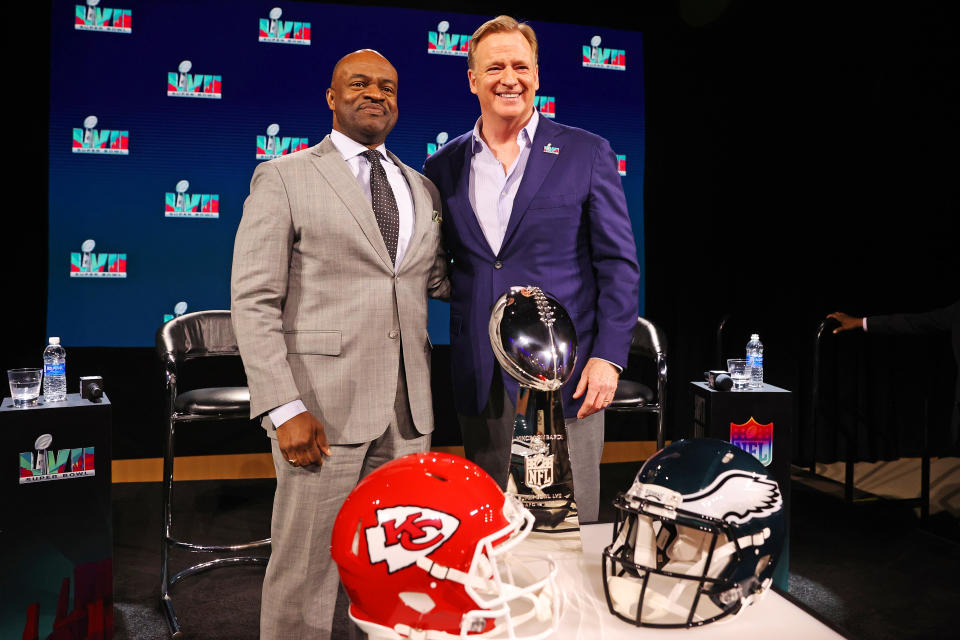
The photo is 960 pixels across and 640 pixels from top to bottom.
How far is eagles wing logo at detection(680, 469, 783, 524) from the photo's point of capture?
2.96 feet

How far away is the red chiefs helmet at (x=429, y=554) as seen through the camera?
792mm

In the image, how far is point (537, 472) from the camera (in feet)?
3.38

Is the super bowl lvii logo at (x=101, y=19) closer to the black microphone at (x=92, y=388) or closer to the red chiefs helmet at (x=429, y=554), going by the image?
the black microphone at (x=92, y=388)

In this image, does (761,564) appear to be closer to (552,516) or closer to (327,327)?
(552,516)

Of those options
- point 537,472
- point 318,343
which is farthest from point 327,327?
point 537,472

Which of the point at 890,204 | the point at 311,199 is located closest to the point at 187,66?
the point at 311,199

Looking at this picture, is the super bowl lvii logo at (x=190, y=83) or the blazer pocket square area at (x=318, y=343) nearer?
the blazer pocket square area at (x=318, y=343)

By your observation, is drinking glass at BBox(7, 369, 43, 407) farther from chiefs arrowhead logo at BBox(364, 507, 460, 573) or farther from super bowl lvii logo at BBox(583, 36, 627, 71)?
super bowl lvii logo at BBox(583, 36, 627, 71)

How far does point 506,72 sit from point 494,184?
26 cm

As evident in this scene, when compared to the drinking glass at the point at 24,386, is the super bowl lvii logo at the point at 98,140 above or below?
above

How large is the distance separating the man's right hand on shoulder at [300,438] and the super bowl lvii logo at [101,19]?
3.18 meters

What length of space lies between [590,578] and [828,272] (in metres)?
4.14

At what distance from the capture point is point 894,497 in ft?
12.7

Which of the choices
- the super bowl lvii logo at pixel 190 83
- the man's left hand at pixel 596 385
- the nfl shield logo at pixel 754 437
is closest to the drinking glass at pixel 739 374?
the nfl shield logo at pixel 754 437
